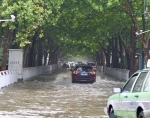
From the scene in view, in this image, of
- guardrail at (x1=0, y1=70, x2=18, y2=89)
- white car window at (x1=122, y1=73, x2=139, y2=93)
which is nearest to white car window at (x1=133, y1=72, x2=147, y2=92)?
white car window at (x1=122, y1=73, x2=139, y2=93)

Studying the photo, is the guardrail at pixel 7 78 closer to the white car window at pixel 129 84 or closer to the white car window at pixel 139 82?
the white car window at pixel 129 84

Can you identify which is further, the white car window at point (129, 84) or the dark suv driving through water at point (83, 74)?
the dark suv driving through water at point (83, 74)

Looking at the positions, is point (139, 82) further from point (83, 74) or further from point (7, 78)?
point (83, 74)

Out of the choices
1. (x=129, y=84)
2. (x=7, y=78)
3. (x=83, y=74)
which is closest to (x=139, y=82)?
(x=129, y=84)

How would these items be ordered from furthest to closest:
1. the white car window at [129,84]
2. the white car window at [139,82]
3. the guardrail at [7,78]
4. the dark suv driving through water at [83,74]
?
the dark suv driving through water at [83,74]
the guardrail at [7,78]
the white car window at [129,84]
the white car window at [139,82]

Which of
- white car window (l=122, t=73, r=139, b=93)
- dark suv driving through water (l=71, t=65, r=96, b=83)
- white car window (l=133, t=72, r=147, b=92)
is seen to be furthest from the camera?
dark suv driving through water (l=71, t=65, r=96, b=83)

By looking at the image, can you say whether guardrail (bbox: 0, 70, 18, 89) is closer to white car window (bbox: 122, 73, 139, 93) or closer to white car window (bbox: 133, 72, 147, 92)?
white car window (bbox: 122, 73, 139, 93)

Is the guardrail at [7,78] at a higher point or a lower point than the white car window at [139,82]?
lower

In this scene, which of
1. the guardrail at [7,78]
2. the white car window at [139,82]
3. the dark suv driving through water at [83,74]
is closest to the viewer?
the white car window at [139,82]

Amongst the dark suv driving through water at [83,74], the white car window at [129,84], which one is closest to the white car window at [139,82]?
the white car window at [129,84]

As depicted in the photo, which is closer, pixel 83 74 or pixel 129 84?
pixel 129 84

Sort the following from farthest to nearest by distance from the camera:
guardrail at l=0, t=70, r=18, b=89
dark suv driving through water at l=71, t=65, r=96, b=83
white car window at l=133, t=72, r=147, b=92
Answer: dark suv driving through water at l=71, t=65, r=96, b=83
guardrail at l=0, t=70, r=18, b=89
white car window at l=133, t=72, r=147, b=92

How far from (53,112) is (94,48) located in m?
43.2

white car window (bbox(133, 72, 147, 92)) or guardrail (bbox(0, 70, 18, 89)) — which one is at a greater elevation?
white car window (bbox(133, 72, 147, 92))
